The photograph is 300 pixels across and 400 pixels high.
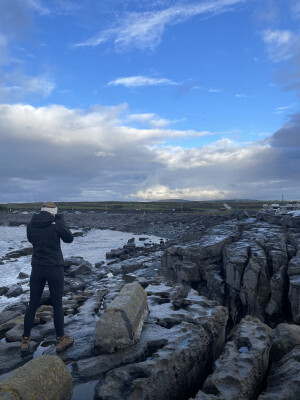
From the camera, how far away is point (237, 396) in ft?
15.8

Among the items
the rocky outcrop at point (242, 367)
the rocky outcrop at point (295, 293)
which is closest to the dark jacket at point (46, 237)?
the rocky outcrop at point (242, 367)

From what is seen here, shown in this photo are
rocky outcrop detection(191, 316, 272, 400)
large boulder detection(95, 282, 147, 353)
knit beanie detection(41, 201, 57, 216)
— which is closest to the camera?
rocky outcrop detection(191, 316, 272, 400)

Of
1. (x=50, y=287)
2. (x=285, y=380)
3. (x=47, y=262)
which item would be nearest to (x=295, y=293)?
(x=285, y=380)

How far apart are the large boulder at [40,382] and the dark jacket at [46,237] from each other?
6.54ft

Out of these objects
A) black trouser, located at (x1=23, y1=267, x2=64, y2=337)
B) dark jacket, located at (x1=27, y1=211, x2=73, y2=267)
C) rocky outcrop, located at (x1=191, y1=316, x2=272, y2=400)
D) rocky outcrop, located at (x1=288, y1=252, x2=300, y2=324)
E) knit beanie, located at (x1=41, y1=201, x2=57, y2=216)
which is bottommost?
rocky outcrop, located at (x1=288, y1=252, x2=300, y2=324)

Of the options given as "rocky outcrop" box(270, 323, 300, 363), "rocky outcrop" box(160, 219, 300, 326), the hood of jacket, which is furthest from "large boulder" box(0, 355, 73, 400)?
"rocky outcrop" box(160, 219, 300, 326)

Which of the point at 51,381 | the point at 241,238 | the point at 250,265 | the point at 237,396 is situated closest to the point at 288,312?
the point at 250,265

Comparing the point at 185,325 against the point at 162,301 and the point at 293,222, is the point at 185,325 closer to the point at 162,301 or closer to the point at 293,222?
the point at 162,301

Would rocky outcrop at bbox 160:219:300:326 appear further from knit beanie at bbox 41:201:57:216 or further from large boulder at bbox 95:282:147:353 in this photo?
knit beanie at bbox 41:201:57:216

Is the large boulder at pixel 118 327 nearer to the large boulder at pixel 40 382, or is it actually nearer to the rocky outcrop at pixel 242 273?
the large boulder at pixel 40 382

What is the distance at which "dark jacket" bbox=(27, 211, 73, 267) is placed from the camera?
6398 mm

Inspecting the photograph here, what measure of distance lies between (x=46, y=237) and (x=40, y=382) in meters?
2.81

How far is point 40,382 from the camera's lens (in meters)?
4.62

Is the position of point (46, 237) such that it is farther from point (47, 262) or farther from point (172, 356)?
point (172, 356)
